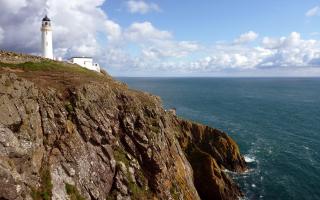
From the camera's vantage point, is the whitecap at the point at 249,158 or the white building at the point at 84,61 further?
the white building at the point at 84,61

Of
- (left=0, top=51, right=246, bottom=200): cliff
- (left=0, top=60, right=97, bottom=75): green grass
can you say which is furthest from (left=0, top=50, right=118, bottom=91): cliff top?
(left=0, top=51, right=246, bottom=200): cliff

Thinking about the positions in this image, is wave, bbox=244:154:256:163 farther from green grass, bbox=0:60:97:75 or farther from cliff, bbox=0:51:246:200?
green grass, bbox=0:60:97:75

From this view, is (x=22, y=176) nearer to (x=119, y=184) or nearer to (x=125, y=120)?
(x=119, y=184)

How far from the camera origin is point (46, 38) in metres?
63.5

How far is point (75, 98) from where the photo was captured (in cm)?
3909

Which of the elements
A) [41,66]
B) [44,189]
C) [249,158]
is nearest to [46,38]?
[41,66]

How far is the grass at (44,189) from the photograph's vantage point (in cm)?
2942

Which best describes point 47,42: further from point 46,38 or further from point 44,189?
point 44,189

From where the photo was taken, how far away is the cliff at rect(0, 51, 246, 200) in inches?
1188

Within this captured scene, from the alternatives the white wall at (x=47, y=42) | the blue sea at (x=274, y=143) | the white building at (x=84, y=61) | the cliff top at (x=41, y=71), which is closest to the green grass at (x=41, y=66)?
the cliff top at (x=41, y=71)

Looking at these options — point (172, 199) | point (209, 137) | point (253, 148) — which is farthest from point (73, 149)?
point (253, 148)

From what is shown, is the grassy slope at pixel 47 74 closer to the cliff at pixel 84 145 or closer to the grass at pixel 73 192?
the cliff at pixel 84 145

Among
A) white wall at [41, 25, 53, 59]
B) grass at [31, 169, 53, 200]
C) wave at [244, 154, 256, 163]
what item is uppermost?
white wall at [41, 25, 53, 59]

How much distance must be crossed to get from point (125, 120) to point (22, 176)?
16.9 meters
